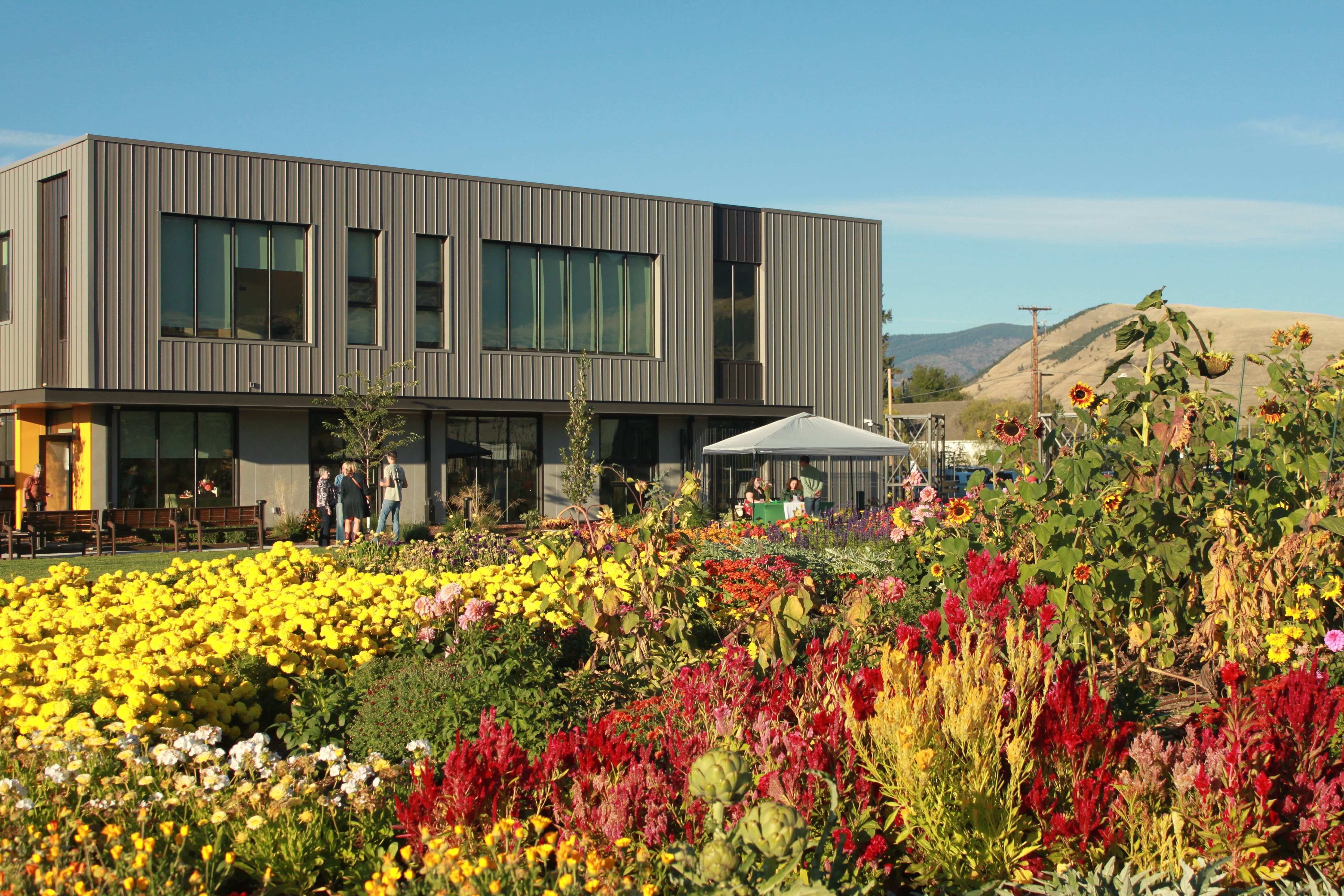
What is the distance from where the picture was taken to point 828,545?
35.0ft

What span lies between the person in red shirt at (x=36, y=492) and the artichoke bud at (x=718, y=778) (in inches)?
779

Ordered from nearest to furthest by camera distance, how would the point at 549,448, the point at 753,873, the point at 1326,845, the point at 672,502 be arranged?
1. the point at 753,873
2. the point at 1326,845
3. the point at 672,502
4. the point at 549,448

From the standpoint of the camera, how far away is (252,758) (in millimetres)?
4043

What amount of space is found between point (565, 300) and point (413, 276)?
129 inches

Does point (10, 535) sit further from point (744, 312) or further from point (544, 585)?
point (744, 312)

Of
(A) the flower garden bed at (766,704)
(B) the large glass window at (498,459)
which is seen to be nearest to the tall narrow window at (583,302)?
(B) the large glass window at (498,459)

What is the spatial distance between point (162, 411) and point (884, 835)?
1989cm

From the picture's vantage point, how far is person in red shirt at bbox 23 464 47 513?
19.6 metres

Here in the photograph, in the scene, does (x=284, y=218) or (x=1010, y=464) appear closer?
(x=1010, y=464)

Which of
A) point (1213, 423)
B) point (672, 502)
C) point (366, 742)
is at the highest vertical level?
point (1213, 423)

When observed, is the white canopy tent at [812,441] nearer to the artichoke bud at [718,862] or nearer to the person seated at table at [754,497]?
the person seated at table at [754,497]

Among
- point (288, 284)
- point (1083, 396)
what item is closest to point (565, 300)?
point (288, 284)

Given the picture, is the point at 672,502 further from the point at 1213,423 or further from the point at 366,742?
the point at 1213,423

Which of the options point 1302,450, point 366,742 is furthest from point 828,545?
point 366,742
